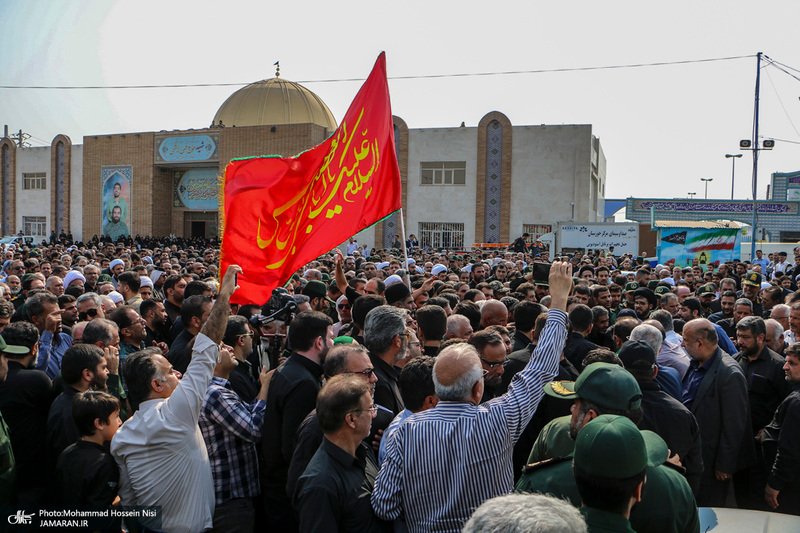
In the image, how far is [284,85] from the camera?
1506 inches

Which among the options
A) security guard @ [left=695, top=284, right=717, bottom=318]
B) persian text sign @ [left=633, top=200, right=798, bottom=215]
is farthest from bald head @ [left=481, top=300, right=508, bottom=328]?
persian text sign @ [left=633, top=200, right=798, bottom=215]

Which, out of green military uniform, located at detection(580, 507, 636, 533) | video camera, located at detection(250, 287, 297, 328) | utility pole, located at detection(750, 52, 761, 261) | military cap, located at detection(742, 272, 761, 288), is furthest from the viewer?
utility pole, located at detection(750, 52, 761, 261)

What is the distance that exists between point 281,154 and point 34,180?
1833 cm

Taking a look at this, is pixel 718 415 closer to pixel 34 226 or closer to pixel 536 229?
pixel 536 229

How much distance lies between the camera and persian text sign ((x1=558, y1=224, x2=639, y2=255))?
21.9 metres

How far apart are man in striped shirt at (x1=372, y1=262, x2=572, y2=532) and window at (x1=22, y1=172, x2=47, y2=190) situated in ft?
140

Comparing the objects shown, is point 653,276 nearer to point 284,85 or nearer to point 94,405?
point 94,405

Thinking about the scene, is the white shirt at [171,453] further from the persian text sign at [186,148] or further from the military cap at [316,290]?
the persian text sign at [186,148]

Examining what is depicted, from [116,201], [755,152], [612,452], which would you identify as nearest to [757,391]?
[612,452]

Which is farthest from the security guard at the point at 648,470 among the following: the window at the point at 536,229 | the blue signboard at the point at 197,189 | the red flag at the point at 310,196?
the blue signboard at the point at 197,189

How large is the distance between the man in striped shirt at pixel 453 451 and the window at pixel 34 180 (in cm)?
4270

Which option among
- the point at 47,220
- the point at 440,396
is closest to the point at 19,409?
the point at 440,396

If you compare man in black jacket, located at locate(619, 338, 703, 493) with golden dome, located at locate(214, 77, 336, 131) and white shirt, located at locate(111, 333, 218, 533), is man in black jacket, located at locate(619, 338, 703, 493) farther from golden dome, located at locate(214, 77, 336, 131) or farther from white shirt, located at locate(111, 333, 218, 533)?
golden dome, located at locate(214, 77, 336, 131)

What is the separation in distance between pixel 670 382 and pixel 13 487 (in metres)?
4.30
